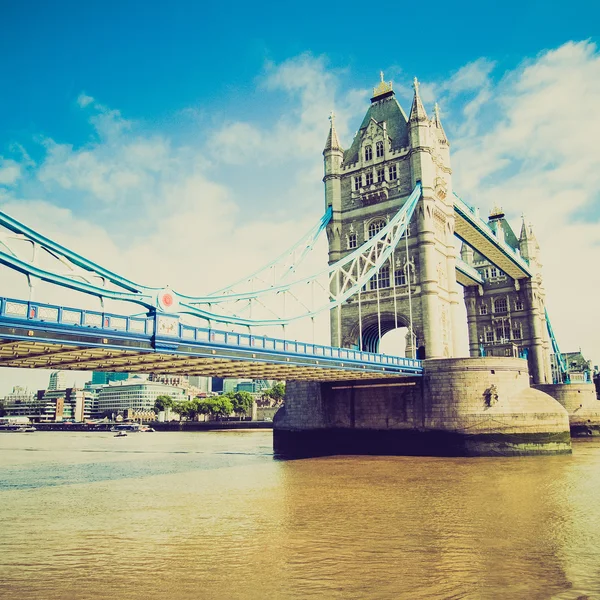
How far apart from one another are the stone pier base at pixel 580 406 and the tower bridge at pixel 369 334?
0.14m

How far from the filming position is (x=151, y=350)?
63.1ft

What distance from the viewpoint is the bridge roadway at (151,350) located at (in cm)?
1603

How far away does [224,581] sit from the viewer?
374 inches

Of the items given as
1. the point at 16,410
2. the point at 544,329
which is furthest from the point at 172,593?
the point at 16,410

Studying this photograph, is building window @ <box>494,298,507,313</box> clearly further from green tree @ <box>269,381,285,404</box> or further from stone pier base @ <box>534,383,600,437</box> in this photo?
green tree @ <box>269,381,285,404</box>

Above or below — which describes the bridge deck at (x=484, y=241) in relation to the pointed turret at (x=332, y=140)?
below

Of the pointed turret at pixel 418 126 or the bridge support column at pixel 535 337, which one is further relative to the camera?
the bridge support column at pixel 535 337

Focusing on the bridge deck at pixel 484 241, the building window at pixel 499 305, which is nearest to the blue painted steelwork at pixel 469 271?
the bridge deck at pixel 484 241

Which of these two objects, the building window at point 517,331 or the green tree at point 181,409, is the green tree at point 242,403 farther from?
the building window at point 517,331

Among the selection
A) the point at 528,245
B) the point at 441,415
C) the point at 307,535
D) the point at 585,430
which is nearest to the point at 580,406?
the point at 585,430

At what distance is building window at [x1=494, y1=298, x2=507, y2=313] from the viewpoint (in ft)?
209

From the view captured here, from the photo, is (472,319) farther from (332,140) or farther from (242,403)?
(242,403)

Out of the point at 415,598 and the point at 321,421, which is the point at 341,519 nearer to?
the point at 415,598

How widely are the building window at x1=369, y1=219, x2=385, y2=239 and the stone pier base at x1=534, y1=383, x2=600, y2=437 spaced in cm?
2097
